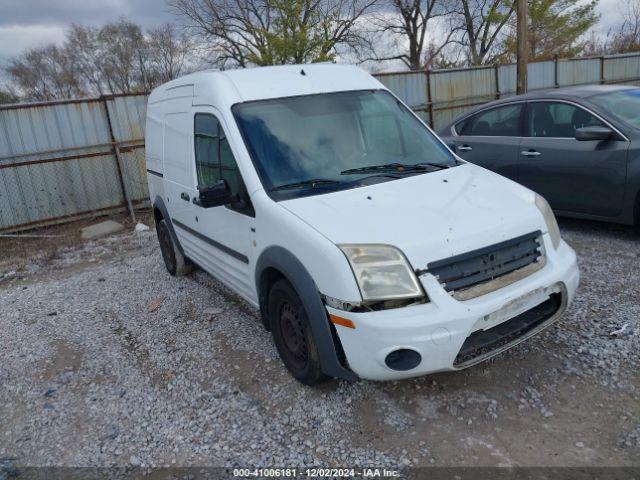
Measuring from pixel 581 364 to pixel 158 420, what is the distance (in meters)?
2.70

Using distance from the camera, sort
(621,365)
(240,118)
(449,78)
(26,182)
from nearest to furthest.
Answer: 1. (621,365)
2. (240,118)
3. (26,182)
4. (449,78)

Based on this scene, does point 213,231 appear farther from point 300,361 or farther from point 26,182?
point 26,182

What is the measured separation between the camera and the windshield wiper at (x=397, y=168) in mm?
3512

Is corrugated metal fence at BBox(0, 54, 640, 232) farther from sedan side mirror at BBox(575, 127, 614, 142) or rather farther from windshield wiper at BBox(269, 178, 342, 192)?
sedan side mirror at BBox(575, 127, 614, 142)

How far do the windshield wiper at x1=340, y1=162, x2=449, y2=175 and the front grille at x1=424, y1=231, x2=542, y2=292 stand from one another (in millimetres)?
950

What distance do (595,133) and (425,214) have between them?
10.4 ft

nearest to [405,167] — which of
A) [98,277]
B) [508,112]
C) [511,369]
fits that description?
[511,369]

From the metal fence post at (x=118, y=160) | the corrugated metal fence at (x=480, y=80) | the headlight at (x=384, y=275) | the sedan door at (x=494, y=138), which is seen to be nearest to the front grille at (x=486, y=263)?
the headlight at (x=384, y=275)

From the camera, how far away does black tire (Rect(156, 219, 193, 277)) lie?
5.57 m

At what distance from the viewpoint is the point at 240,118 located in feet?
11.9

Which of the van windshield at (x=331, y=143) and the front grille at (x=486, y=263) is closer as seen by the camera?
the front grille at (x=486, y=263)

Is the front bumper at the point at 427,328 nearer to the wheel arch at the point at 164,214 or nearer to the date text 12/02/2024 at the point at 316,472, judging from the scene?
the date text 12/02/2024 at the point at 316,472

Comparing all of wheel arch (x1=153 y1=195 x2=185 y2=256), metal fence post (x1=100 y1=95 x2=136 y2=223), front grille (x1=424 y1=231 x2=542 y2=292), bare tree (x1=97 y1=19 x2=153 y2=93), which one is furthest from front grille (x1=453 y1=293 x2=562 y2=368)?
bare tree (x1=97 y1=19 x2=153 y2=93)

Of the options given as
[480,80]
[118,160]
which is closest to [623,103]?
[118,160]
